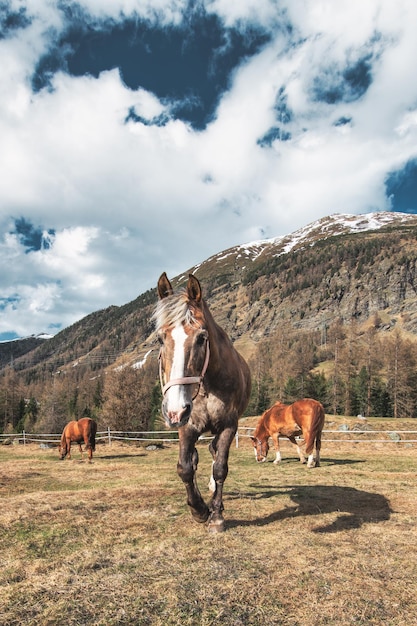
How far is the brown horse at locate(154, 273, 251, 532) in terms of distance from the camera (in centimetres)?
372

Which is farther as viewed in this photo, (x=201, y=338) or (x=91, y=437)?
(x=91, y=437)

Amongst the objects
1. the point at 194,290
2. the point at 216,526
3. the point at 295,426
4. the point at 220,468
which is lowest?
the point at 216,526

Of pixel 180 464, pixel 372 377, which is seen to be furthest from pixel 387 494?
pixel 372 377

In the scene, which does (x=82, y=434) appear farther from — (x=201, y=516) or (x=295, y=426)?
(x=201, y=516)

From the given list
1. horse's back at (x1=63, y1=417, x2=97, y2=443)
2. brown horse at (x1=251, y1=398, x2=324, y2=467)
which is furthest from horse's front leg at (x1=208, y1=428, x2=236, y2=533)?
horse's back at (x1=63, y1=417, x2=97, y2=443)

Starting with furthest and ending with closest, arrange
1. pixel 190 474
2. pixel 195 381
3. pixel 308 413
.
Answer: pixel 308 413 < pixel 190 474 < pixel 195 381

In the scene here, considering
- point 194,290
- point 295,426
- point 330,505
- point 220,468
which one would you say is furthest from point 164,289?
point 295,426

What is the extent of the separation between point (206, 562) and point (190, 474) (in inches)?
40.9

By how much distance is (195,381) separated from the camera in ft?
12.3

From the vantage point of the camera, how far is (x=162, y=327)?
13.7 ft

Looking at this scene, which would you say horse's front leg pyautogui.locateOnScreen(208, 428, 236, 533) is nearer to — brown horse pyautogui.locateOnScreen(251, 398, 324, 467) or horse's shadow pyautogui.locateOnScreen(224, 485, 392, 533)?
horse's shadow pyautogui.locateOnScreen(224, 485, 392, 533)

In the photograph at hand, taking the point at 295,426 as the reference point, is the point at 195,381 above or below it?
above

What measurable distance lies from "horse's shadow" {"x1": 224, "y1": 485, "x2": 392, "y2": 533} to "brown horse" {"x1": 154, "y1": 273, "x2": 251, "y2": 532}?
0.95 meters

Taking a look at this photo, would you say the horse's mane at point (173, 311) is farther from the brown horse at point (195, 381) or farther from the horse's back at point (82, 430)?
the horse's back at point (82, 430)
